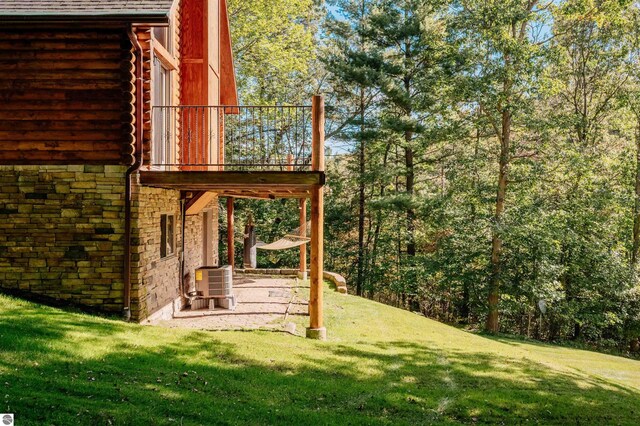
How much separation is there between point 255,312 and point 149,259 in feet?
8.90

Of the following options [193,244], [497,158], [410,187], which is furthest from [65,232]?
[410,187]

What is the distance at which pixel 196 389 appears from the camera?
5.18 meters

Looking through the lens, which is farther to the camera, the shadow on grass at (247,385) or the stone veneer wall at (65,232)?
the stone veneer wall at (65,232)

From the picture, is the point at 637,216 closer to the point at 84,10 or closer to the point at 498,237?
the point at 498,237

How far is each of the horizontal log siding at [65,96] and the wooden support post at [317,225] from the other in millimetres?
2748

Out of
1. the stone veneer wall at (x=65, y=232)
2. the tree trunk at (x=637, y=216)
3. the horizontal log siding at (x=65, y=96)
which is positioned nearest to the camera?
the horizontal log siding at (x=65, y=96)

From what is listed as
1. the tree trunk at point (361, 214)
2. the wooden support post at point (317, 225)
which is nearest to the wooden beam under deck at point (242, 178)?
the wooden support post at point (317, 225)

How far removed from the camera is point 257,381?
5742 millimetres

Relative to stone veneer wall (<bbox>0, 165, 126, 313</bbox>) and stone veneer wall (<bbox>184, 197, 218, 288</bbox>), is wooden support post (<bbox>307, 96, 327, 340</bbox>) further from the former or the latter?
stone veneer wall (<bbox>184, 197, 218, 288</bbox>)

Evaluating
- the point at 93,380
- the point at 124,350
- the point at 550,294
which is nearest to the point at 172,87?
the point at 124,350

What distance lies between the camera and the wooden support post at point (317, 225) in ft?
26.4

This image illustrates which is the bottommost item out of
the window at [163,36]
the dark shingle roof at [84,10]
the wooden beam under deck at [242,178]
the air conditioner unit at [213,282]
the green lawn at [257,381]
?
the green lawn at [257,381]

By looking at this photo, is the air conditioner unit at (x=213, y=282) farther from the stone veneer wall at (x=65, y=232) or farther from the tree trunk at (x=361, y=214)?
the tree trunk at (x=361, y=214)

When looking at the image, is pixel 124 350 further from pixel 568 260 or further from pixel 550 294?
pixel 568 260
